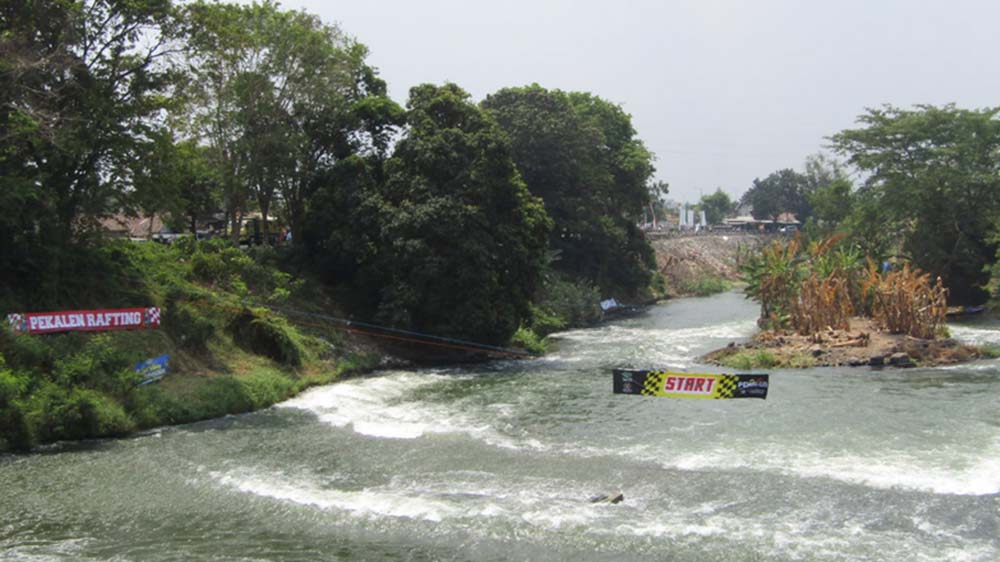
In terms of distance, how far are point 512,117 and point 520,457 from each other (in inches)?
1540

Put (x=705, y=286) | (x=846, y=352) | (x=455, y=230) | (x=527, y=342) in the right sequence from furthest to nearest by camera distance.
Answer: (x=705, y=286) → (x=527, y=342) → (x=455, y=230) → (x=846, y=352)

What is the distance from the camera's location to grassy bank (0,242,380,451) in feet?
79.1

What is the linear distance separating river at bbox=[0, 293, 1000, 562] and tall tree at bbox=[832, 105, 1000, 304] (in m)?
26.3

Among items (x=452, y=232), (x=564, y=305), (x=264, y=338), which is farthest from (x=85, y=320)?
(x=564, y=305)

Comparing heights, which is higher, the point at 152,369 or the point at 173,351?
the point at 173,351

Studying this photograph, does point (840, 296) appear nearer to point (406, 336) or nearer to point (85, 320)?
point (406, 336)

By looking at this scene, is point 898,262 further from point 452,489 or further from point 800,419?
point 452,489

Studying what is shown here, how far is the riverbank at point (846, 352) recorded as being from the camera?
35.2 m

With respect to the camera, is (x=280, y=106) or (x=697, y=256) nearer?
(x=280, y=106)


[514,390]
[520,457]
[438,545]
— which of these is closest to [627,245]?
[514,390]

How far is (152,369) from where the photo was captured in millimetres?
27844

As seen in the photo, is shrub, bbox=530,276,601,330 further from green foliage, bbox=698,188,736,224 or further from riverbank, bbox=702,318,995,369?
green foliage, bbox=698,188,736,224

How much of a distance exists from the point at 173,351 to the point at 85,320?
3.13 meters

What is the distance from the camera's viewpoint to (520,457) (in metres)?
21.8
